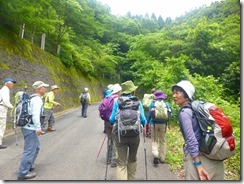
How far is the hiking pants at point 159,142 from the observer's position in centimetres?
461

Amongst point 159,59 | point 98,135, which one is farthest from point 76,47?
point 98,135

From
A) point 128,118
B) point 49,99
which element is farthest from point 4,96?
point 128,118

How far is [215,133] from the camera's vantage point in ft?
7.13

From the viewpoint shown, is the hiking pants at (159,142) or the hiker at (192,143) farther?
the hiking pants at (159,142)

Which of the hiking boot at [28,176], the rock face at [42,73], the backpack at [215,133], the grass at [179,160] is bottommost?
the hiking boot at [28,176]

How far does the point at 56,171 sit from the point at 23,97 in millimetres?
1381

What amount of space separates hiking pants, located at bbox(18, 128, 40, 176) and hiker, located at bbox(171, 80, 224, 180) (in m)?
2.50

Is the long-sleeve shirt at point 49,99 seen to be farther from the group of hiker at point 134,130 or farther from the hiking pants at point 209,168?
the hiking pants at point 209,168

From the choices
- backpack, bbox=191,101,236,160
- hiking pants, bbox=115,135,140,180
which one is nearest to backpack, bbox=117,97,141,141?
hiking pants, bbox=115,135,140,180

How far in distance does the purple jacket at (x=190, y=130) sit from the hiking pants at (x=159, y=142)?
233 cm

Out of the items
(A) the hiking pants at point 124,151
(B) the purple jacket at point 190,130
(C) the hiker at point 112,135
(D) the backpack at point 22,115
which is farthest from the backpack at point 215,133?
(D) the backpack at point 22,115

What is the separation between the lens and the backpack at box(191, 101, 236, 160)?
2.17 meters

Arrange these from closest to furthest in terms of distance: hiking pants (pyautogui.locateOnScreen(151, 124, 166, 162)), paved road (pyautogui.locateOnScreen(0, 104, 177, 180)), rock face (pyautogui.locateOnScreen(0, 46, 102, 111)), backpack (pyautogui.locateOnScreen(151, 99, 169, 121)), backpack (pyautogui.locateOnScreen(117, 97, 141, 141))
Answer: backpack (pyautogui.locateOnScreen(117, 97, 141, 141)), paved road (pyautogui.locateOnScreen(0, 104, 177, 180)), backpack (pyautogui.locateOnScreen(151, 99, 169, 121)), hiking pants (pyautogui.locateOnScreen(151, 124, 166, 162)), rock face (pyautogui.locateOnScreen(0, 46, 102, 111))

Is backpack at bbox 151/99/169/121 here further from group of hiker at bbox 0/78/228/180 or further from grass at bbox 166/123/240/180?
grass at bbox 166/123/240/180
